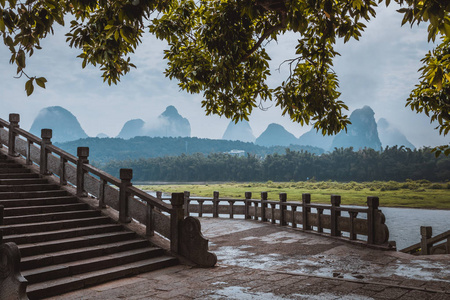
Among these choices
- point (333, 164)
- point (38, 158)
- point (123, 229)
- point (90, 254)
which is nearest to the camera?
point (90, 254)

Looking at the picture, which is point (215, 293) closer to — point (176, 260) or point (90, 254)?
point (176, 260)

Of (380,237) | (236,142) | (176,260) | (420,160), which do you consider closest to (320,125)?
(380,237)

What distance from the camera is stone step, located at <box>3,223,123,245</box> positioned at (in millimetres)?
7004

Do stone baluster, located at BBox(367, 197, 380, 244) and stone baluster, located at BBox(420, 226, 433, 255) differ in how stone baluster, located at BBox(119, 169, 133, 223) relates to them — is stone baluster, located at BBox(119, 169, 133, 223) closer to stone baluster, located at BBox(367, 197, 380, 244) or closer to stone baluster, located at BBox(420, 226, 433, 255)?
stone baluster, located at BBox(367, 197, 380, 244)

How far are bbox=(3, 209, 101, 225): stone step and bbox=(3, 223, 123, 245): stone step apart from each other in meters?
0.57

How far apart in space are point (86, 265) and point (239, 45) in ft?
18.7

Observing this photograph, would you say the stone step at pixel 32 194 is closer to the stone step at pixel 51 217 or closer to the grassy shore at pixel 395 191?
the stone step at pixel 51 217

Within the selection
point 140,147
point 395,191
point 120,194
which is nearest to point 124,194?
point 120,194

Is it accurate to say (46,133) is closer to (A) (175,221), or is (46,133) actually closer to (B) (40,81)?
(A) (175,221)

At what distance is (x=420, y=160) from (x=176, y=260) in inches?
2868

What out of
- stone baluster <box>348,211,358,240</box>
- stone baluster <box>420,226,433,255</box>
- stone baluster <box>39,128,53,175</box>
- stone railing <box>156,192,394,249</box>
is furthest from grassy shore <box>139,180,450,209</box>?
stone baluster <box>39,128,53,175</box>

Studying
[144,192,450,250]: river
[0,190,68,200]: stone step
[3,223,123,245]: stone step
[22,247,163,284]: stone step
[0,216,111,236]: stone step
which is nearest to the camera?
[22,247,163,284]: stone step

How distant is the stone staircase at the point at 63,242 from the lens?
631 centimetres

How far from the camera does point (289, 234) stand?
12.4 metres
